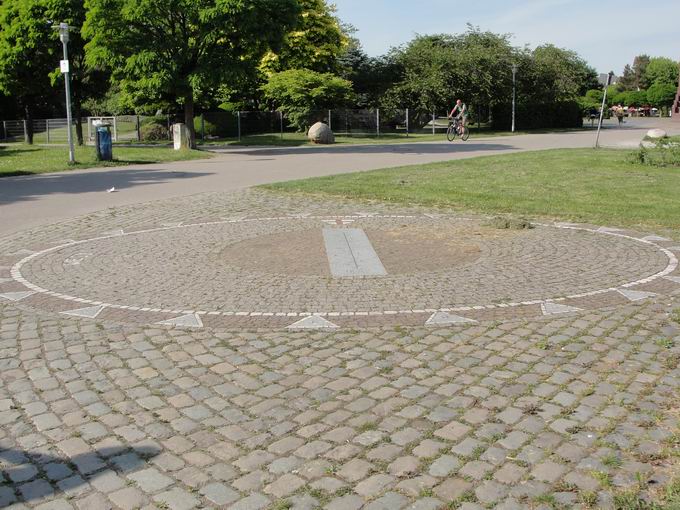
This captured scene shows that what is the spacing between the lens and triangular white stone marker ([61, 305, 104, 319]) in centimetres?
619

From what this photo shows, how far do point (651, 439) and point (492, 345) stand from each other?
1689mm

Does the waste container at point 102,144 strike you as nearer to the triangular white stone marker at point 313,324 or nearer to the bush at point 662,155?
the bush at point 662,155

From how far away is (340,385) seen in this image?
4.54 metres

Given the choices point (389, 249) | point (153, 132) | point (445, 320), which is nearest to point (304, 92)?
point (153, 132)

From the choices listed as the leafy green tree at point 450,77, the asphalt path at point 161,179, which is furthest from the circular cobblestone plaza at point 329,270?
the leafy green tree at point 450,77

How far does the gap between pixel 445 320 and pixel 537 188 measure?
10175 millimetres

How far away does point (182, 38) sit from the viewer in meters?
28.1

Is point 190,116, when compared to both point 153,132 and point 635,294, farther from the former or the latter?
point 635,294

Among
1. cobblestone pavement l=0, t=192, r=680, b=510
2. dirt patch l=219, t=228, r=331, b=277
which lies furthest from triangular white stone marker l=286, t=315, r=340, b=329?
dirt patch l=219, t=228, r=331, b=277

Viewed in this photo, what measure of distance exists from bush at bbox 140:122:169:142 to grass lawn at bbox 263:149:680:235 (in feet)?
85.7

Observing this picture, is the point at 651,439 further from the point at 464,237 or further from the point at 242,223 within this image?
the point at 242,223

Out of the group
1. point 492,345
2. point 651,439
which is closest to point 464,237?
point 492,345

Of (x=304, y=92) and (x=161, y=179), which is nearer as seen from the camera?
(x=161, y=179)

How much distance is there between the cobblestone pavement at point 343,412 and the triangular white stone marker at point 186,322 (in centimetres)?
11
